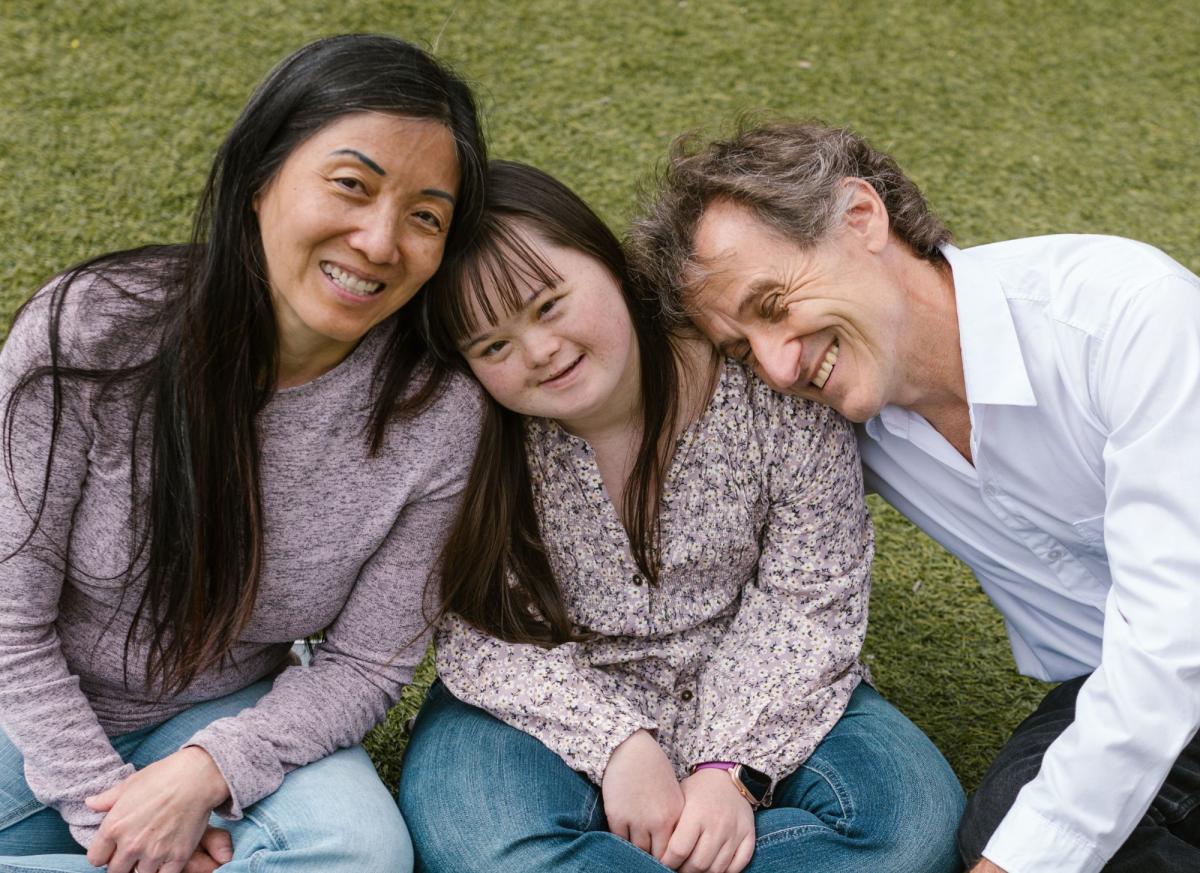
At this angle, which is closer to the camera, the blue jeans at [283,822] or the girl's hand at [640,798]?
the blue jeans at [283,822]

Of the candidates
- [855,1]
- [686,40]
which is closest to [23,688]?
[686,40]

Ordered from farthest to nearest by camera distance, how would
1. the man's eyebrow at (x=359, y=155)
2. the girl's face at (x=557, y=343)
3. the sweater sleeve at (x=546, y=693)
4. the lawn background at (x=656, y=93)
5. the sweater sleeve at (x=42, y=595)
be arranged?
the lawn background at (x=656, y=93) < the sweater sleeve at (x=546, y=693) < the girl's face at (x=557, y=343) < the sweater sleeve at (x=42, y=595) < the man's eyebrow at (x=359, y=155)

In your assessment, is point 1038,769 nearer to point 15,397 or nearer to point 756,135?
point 756,135

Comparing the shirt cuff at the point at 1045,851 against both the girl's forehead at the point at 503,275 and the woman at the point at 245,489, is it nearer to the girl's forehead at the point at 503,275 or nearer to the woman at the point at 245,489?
the woman at the point at 245,489

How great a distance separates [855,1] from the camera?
204 inches

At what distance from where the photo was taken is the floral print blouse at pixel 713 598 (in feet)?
7.60

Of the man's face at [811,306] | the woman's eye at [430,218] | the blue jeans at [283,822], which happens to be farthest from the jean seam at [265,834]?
the man's face at [811,306]

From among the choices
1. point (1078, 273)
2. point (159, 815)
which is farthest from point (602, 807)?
point (1078, 273)

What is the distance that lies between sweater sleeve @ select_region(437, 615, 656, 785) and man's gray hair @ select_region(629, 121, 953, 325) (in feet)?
2.08

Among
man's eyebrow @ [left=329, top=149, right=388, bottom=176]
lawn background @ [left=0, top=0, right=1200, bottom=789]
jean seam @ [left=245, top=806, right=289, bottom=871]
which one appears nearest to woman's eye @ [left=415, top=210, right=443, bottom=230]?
man's eyebrow @ [left=329, top=149, right=388, bottom=176]

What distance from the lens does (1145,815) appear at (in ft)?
7.34

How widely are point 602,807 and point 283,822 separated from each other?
529mm

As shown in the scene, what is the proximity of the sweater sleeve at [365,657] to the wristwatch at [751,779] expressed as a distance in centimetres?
55

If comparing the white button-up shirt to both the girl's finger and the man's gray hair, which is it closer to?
the man's gray hair
